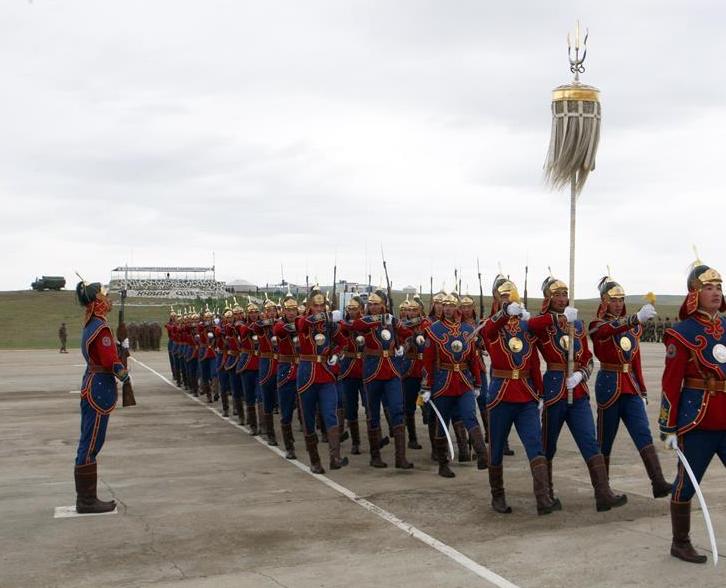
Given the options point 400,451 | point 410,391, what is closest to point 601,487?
point 400,451

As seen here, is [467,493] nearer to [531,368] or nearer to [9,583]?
[531,368]

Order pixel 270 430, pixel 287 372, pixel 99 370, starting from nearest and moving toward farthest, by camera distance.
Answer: pixel 99 370
pixel 287 372
pixel 270 430

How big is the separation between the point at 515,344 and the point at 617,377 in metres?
1.10

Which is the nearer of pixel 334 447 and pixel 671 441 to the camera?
pixel 671 441

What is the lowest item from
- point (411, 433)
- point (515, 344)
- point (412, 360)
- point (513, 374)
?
point (411, 433)

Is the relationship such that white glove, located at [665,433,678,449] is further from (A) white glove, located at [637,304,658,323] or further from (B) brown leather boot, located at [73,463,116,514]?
(B) brown leather boot, located at [73,463,116,514]

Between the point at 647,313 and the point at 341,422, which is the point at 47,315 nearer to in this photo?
the point at 341,422

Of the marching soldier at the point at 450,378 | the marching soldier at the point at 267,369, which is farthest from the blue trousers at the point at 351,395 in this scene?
the marching soldier at the point at 450,378

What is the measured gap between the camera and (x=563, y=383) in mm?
8266

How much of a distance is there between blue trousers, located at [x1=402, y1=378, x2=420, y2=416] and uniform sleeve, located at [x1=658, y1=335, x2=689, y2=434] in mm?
6178

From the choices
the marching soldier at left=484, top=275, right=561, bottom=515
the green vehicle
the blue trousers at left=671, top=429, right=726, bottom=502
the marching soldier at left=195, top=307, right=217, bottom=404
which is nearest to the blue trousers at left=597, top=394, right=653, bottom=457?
the marching soldier at left=484, top=275, right=561, bottom=515

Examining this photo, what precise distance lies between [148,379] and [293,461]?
1680cm

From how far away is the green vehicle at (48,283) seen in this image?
96375mm

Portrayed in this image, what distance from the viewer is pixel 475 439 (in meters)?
9.62
